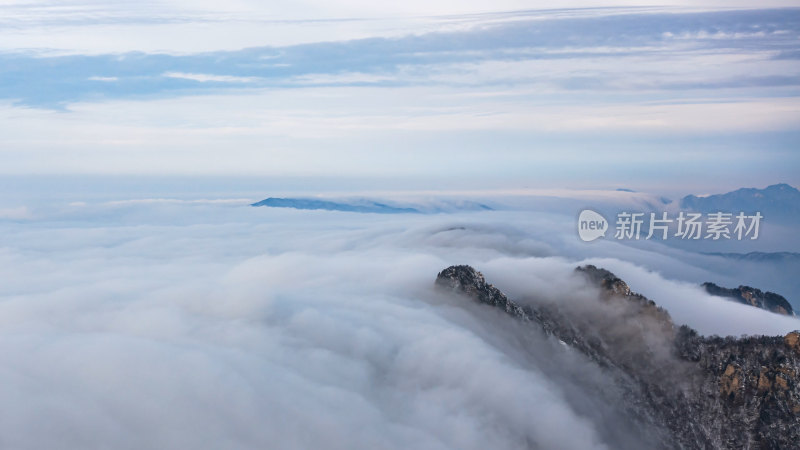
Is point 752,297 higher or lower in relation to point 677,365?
higher

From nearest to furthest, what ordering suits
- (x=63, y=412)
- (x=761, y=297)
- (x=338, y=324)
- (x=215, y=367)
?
(x=63, y=412) < (x=215, y=367) < (x=338, y=324) < (x=761, y=297)

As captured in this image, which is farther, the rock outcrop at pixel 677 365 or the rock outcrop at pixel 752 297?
the rock outcrop at pixel 752 297

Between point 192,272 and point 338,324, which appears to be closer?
point 338,324

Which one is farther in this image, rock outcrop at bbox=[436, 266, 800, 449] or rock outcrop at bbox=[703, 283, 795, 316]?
rock outcrop at bbox=[703, 283, 795, 316]

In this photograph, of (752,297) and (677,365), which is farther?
(752,297)

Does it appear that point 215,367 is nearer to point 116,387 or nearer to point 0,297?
point 116,387

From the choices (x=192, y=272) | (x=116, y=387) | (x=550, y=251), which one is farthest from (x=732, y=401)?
(x=192, y=272)

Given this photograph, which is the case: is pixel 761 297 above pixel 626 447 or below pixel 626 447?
above

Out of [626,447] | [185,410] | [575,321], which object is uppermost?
[575,321]
